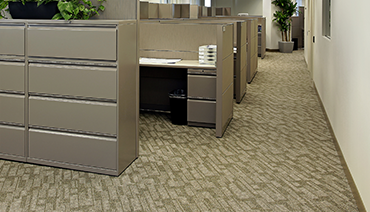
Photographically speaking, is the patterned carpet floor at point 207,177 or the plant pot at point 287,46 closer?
the patterned carpet floor at point 207,177

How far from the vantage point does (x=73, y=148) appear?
2594 millimetres

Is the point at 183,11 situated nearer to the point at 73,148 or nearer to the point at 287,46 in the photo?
the point at 287,46

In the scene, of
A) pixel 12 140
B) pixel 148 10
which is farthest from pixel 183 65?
pixel 148 10

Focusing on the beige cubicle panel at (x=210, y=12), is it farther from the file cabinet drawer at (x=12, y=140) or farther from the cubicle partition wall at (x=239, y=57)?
the file cabinet drawer at (x=12, y=140)

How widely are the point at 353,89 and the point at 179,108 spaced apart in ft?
6.37

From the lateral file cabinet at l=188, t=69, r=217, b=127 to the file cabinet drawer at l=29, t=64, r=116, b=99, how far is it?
1352mm

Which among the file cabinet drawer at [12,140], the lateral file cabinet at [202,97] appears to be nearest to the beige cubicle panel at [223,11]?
the lateral file cabinet at [202,97]

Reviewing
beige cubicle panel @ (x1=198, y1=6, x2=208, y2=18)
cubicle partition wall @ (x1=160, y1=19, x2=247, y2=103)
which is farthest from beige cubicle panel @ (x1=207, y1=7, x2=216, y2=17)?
cubicle partition wall @ (x1=160, y1=19, x2=247, y2=103)

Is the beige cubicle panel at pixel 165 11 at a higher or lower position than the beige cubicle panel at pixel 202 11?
lower

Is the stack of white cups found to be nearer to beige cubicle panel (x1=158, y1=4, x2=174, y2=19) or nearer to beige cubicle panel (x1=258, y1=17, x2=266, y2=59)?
beige cubicle panel (x1=158, y1=4, x2=174, y2=19)

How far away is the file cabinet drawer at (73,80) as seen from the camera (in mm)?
2428

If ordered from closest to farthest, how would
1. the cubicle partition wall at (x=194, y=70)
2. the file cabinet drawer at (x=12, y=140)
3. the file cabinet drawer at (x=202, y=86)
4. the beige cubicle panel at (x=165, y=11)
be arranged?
1. the file cabinet drawer at (x=12, y=140)
2. the cubicle partition wall at (x=194, y=70)
3. the file cabinet drawer at (x=202, y=86)
4. the beige cubicle panel at (x=165, y=11)

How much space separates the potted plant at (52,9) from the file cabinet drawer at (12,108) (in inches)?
24.7

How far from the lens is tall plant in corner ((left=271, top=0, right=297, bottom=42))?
1162 centimetres
